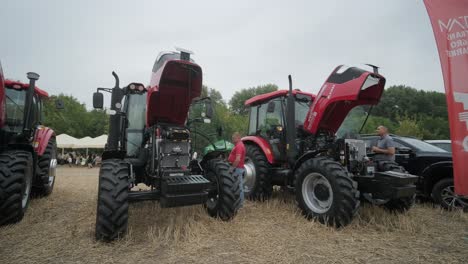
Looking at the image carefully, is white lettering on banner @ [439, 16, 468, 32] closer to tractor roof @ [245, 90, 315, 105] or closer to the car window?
tractor roof @ [245, 90, 315, 105]

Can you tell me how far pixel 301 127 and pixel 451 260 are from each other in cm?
333

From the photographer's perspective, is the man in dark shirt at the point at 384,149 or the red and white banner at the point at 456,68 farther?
the man in dark shirt at the point at 384,149

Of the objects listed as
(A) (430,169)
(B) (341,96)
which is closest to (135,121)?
(B) (341,96)

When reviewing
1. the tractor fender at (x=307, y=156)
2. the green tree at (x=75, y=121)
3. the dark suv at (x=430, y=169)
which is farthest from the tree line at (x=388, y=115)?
the tractor fender at (x=307, y=156)

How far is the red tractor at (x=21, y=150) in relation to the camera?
3.90 m

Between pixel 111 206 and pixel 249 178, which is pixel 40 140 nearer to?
pixel 111 206

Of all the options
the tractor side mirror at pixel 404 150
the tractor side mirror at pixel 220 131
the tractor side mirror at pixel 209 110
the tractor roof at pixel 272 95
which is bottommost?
the tractor side mirror at pixel 404 150

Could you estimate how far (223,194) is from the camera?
168 inches

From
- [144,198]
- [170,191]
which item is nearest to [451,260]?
[170,191]

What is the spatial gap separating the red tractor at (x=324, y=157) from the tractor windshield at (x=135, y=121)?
245 cm

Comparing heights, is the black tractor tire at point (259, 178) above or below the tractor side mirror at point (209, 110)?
below

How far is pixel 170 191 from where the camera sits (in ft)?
12.0

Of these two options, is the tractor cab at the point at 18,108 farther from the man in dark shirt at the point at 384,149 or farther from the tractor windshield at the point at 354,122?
the man in dark shirt at the point at 384,149

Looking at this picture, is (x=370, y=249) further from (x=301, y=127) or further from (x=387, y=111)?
(x=387, y=111)
